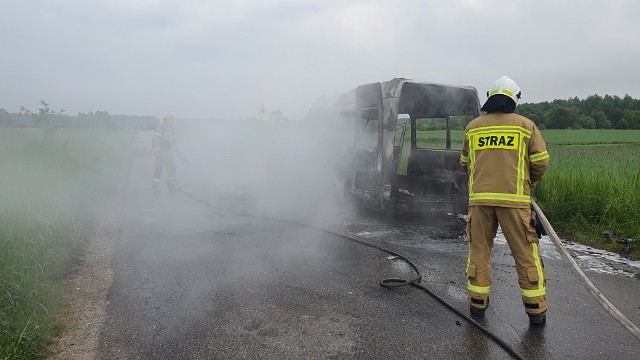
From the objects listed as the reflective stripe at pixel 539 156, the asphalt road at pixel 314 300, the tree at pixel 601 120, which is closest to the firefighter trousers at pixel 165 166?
the asphalt road at pixel 314 300

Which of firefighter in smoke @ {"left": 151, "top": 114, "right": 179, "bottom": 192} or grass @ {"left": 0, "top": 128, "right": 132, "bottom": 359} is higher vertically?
firefighter in smoke @ {"left": 151, "top": 114, "right": 179, "bottom": 192}

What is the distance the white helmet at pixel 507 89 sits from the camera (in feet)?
10.8

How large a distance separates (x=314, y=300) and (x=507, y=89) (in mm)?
2373

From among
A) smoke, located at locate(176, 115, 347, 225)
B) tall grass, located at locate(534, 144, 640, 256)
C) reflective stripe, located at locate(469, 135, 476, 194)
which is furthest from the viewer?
smoke, located at locate(176, 115, 347, 225)

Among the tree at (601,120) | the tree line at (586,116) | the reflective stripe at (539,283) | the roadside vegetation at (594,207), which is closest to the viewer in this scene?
the reflective stripe at (539,283)

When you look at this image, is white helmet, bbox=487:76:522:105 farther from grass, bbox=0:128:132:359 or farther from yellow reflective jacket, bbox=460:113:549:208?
grass, bbox=0:128:132:359

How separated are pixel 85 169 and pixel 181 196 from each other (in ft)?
13.4

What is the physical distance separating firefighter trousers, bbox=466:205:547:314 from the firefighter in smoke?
8.15 meters

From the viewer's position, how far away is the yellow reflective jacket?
3.16 meters

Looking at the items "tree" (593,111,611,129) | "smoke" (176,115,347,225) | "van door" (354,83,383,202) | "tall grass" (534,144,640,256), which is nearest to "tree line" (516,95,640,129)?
"tree" (593,111,611,129)

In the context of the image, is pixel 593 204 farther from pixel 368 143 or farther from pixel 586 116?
pixel 586 116

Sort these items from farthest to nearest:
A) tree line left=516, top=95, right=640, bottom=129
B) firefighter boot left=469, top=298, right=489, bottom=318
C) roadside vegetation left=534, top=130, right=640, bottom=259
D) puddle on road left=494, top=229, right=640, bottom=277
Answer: tree line left=516, top=95, right=640, bottom=129 → roadside vegetation left=534, top=130, right=640, bottom=259 → puddle on road left=494, top=229, right=640, bottom=277 → firefighter boot left=469, top=298, right=489, bottom=318

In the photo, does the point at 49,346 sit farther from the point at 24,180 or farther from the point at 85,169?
the point at 85,169

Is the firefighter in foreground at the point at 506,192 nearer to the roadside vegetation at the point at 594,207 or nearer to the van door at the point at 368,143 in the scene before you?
the van door at the point at 368,143
